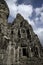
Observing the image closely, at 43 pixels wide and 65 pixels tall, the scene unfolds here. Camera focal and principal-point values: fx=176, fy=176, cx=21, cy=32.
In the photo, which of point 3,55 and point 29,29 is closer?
point 3,55

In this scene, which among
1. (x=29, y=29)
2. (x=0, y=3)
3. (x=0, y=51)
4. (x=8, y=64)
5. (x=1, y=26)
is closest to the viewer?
(x=0, y=51)

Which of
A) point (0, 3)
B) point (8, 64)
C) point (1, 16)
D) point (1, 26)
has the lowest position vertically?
point (8, 64)

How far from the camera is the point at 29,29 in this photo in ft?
210

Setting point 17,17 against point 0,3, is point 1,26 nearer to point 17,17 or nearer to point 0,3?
point 0,3

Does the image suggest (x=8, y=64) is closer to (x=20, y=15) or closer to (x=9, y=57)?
(x=9, y=57)

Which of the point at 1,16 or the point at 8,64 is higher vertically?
the point at 1,16

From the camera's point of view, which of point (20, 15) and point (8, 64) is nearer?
point (8, 64)

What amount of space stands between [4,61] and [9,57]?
8.18 feet

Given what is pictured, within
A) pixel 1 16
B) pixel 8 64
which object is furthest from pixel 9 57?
pixel 1 16

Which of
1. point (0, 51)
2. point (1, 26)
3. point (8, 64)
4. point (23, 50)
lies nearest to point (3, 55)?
point (0, 51)

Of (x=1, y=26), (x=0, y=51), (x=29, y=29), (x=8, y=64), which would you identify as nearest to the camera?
(x=0, y=51)

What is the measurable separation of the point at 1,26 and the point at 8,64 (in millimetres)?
6646

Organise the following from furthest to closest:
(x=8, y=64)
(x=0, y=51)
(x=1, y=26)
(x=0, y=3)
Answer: (x=0, y=3)
(x=1, y=26)
(x=8, y=64)
(x=0, y=51)

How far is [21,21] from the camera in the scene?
211 feet
